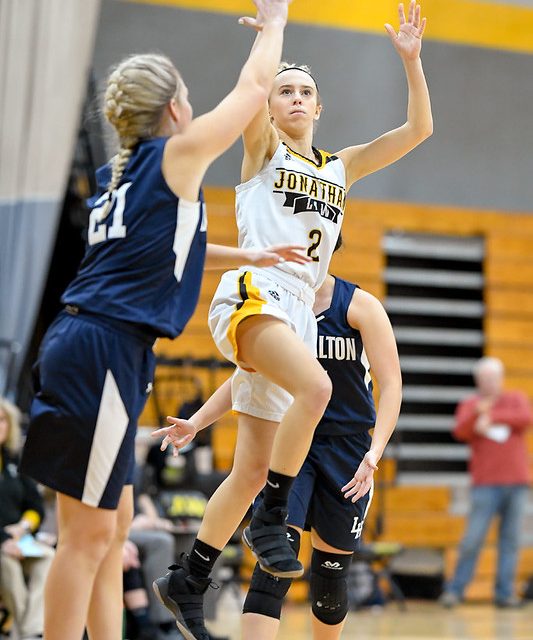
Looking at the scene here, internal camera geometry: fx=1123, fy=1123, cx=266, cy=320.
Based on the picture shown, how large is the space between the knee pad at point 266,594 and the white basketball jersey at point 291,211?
38.7 inches

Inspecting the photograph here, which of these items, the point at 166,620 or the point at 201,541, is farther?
the point at 166,620

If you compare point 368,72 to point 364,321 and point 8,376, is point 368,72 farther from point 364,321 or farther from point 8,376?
point 364,321

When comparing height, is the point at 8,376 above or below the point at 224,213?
below

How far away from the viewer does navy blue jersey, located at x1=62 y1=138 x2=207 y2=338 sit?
2.97 meters

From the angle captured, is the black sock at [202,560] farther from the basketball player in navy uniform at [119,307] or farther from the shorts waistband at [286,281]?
the shorts waistband at [286,281]

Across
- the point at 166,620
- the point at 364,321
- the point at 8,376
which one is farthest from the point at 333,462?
the point at 8,376

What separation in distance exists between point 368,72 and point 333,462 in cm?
749

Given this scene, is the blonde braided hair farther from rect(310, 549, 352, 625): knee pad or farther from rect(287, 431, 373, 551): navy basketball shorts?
rect(310, 549, 352, 625): knee pad

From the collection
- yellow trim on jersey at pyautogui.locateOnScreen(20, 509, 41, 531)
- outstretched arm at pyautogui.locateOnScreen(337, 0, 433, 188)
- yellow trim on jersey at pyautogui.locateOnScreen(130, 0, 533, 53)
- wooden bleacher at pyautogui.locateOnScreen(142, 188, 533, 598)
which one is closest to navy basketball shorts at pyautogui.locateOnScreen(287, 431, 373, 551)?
outstretched arm at pyautogui.locateOnScreen(337, 0, 433, 188)

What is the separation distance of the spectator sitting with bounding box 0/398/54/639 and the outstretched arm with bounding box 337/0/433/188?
3289mm

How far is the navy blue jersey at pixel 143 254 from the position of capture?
2.97 meters

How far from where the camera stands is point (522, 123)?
11.6 metres

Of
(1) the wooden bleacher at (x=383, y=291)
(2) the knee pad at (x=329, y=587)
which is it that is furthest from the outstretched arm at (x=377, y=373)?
(1) the wooden bleacher at (x=383, y=291)

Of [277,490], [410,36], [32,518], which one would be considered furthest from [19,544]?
[410,36]
